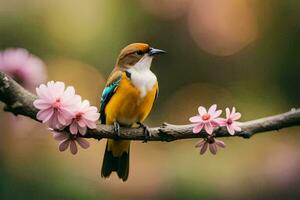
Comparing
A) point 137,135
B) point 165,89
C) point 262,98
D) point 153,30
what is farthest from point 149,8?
point 137,135

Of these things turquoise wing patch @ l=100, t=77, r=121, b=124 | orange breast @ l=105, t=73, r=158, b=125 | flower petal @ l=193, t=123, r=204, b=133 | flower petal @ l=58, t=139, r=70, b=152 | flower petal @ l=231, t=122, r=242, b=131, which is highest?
turquoise wing patch @ l=100, t=77, r=121, b=124

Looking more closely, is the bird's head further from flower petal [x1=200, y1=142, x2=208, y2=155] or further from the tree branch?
flower petal [x1=200, y1=142, x2=208, y2=155]

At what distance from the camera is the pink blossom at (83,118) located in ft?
3.83

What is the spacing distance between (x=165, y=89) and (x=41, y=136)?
1.50 metres

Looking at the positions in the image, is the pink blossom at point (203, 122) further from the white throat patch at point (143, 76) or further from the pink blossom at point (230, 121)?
the white throat patch at point (143, 76)

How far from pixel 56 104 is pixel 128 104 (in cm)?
57

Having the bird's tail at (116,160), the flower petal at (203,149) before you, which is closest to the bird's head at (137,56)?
the bird's tail at (116,160)

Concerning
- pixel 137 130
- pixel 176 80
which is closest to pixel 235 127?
pixel 137 130

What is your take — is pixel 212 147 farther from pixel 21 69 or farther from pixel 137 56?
pixel 21 69

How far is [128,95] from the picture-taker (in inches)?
67.4

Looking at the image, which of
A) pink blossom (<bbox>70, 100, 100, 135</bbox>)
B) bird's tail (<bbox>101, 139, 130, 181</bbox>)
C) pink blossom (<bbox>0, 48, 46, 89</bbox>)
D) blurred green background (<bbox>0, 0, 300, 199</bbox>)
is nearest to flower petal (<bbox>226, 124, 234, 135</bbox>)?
pink blossom (<bbox>70, 100, 100, 135</bbox>)

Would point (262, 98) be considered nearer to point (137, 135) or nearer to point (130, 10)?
→ point (130, 10)

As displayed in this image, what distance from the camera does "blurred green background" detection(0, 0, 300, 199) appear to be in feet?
9.42

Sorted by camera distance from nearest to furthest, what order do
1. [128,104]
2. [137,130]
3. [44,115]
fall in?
[44,115]
[137,130]
[128,104]
